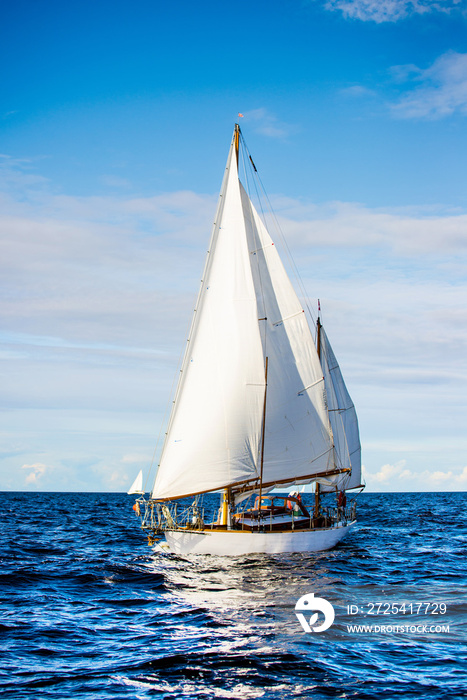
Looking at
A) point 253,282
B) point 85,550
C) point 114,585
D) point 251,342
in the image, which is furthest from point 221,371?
point 85,550

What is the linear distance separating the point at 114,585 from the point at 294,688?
1181 centimetres

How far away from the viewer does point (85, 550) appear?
106 feet

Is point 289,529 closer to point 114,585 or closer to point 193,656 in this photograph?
point 114,585

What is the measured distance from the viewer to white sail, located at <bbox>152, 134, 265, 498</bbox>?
86.3 feet

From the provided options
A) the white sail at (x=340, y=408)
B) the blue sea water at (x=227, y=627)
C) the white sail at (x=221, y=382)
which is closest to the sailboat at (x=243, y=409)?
the white sail at (x=221, y=382)

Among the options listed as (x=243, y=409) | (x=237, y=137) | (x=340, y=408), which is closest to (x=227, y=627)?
(x=243, y=409)

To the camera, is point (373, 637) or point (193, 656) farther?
point (373, 637)

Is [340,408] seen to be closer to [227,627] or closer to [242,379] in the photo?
[242,379]

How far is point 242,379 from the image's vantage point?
2727cm

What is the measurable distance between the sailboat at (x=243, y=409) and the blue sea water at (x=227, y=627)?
1.50 m

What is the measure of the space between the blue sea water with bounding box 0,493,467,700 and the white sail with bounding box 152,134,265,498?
3737 mm

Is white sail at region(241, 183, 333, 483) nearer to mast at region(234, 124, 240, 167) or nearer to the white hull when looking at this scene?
mast at region(234, 124, 240, 167)

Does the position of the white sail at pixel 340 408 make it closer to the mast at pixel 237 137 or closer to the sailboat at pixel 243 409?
the sailboat at pixel 243 409

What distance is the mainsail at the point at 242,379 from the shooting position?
26438 mm
